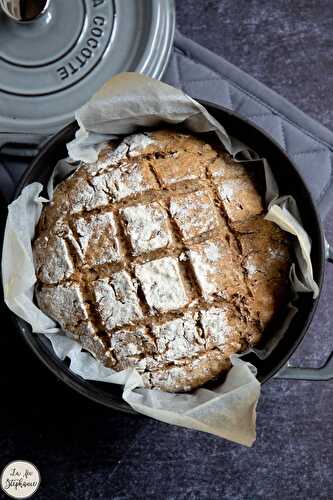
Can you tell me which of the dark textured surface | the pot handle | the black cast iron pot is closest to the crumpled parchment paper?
the black cast iron pot

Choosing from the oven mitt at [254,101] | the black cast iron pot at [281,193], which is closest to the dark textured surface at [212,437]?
the oven mitt at [254,101]

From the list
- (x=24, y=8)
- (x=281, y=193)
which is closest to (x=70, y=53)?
(x=24, y=8)

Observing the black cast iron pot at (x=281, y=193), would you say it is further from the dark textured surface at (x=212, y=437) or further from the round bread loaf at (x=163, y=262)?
the dark textured surface at (x=212, y=437)

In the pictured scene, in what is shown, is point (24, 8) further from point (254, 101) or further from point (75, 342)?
point (75, 342)

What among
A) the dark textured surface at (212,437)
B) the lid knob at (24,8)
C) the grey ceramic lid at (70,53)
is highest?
the lid knob at (24,8)

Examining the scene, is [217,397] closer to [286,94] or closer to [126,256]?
[126,256]

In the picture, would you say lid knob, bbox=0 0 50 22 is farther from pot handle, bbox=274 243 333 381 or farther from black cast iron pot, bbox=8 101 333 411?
pot handle, bbox=274 243 333 381
